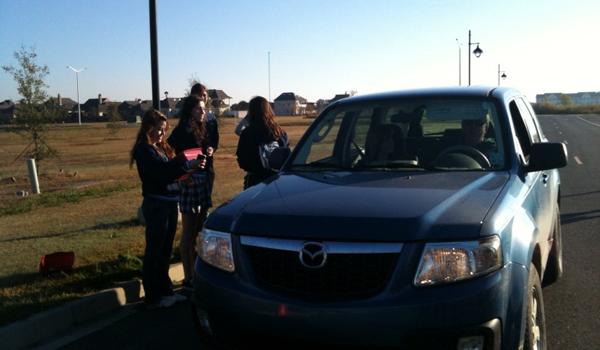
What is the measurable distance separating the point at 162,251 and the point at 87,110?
12563 cm

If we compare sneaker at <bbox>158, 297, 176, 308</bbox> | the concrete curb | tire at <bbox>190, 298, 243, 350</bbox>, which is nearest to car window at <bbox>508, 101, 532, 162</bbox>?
tire at <bbox>190, 298, 243, 350</bbox>

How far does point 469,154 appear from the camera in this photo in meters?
4.33

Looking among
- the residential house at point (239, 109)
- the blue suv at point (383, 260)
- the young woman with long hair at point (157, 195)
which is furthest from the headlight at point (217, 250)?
the residential house at point (239, 109)

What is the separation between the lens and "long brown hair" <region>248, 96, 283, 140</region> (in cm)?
619

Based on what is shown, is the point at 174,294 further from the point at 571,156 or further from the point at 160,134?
the point at 571,156

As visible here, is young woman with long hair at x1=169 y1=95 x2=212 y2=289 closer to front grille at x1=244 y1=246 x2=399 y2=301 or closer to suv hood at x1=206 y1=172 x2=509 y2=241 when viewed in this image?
suv hood at x1=206 y1=172 x2=509 y2=241

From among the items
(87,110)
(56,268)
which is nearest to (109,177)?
(56,268)

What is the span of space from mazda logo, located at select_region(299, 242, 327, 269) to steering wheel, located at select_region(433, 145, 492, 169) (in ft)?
5.28

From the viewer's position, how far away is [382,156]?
15.3ft

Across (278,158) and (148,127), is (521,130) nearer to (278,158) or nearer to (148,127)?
(278,158)

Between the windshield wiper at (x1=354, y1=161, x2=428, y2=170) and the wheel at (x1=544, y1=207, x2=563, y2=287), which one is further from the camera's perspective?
the wheel at (x1=544, y1=207, x2=563, y2=287)

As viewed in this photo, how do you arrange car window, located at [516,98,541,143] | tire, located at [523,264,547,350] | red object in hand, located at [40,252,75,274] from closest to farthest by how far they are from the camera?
tire, located at [523,264,547,350] → car window, located at [516,98,541,143] → red object in hand, located at [40,252,75,274]

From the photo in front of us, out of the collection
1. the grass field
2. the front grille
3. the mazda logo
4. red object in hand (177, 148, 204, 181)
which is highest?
red object in hand (177, 148, 204, 181)

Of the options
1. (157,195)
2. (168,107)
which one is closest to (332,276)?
(157,195)
